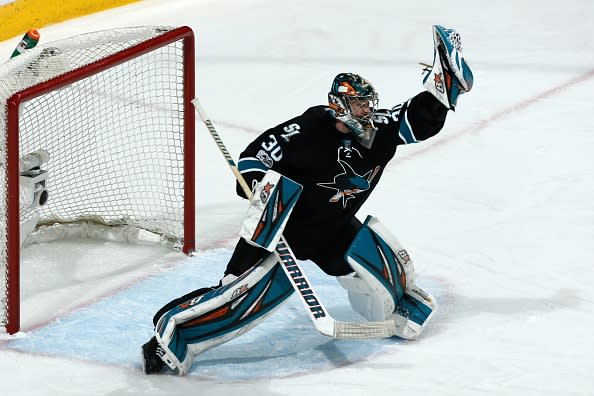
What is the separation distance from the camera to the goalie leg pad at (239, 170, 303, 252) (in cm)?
354

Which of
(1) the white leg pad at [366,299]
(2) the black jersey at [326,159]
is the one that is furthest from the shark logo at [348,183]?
(1) the white leg pad at [366,299]

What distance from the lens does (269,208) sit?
3.55m

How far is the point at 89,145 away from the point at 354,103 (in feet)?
4.46

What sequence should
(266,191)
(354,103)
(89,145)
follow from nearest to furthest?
(266,191) → (354,103) → (89,145)

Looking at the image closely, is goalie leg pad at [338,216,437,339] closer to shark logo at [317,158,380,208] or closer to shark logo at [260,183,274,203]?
shark logo at [317,158,380,208]

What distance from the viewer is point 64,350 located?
3818 millimetres

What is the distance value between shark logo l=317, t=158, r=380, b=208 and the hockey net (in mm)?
848

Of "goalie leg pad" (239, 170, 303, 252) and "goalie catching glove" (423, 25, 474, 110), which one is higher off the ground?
"goalie catching glove" (423, 25, 474, 110)

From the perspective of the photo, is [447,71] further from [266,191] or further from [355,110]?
[266,191]

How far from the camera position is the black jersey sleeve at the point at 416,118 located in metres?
3.74

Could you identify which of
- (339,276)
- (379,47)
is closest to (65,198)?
(339,276)

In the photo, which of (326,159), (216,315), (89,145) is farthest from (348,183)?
(89,145)

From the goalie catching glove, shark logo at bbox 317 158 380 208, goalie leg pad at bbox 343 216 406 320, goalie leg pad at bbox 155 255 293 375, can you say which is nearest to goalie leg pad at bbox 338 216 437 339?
goalie leg pad at bbox 343 216 406 320

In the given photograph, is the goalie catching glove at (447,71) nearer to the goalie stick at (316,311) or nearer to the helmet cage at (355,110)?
the helmet cage at (355,110)
